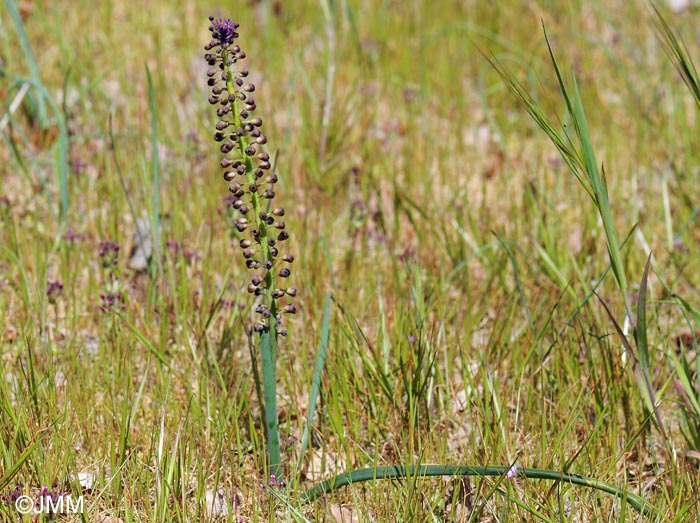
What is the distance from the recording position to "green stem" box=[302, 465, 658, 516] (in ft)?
6.04

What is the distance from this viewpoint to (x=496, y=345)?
2691mm

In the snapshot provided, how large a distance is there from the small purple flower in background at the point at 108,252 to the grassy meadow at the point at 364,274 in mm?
12

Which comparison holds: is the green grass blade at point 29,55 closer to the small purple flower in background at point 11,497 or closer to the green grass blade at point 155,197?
the green grass blade at point 155,197

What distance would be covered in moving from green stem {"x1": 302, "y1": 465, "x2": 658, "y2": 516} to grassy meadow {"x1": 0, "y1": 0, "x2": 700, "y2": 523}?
4 cm

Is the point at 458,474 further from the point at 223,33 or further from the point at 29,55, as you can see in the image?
the point at 29,55

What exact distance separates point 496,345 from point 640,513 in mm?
875

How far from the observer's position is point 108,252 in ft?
9.94

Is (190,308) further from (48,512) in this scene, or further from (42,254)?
(48,512)

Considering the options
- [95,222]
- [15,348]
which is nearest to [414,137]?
[95,222]

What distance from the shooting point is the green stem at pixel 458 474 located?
1.84 m

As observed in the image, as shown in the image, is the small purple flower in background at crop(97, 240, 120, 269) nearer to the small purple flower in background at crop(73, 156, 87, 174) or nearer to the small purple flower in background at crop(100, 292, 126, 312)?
the small purple flower in background at crop(100, 292, 126, 312)

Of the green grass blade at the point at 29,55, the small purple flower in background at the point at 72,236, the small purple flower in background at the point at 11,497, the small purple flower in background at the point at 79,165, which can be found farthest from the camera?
the small purple flower in background at the point at 79,165

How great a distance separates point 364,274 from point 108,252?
0.97 metres

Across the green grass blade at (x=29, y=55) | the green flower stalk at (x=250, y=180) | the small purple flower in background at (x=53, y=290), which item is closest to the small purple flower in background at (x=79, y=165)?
the green grass blade at (x=29, y=55)
